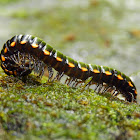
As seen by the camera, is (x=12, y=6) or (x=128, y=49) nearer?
(x=128, y=49)

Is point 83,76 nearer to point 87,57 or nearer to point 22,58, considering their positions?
point 22,58

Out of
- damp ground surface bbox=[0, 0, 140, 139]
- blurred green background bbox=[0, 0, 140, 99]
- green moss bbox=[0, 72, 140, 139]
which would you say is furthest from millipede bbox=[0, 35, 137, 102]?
blurred green background bbox=[0, 0, 140, 99]

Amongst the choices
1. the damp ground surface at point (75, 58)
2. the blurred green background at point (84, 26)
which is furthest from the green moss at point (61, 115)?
the blurred green background at point (84, 26)

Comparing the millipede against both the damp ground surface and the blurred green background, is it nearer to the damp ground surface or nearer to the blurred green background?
the damp ground surface

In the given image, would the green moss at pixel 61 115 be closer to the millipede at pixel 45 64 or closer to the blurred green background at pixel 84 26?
the millipede at pixel 45 64

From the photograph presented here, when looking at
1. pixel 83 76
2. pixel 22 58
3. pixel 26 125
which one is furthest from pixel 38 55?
pixel 26 125

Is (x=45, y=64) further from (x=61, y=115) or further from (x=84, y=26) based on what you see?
(x=84, y=26)

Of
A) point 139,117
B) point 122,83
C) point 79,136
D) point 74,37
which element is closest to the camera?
point 79,136
